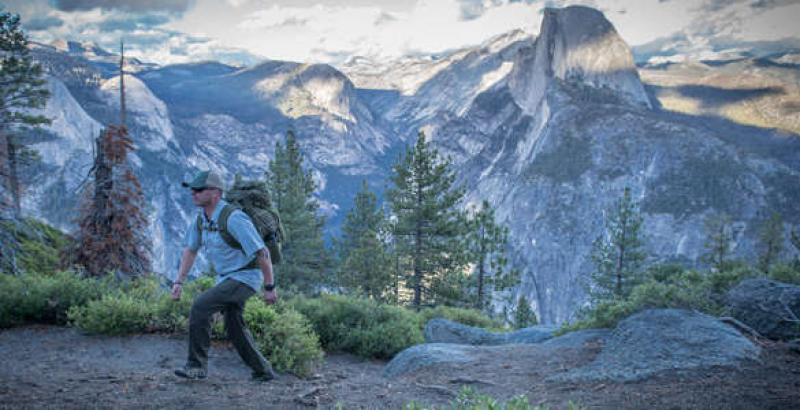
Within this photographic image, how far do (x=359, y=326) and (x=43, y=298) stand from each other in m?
5.63

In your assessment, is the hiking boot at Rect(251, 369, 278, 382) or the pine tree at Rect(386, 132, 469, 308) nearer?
the hiking boot at Rect(251, 369, 278, 382)

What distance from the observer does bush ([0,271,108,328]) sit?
22.8 feet

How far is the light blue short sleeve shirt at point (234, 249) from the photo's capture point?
4.34 meters

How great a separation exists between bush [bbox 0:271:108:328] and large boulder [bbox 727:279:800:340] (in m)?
10.8

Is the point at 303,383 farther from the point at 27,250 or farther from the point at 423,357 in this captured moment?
the point at 27,250

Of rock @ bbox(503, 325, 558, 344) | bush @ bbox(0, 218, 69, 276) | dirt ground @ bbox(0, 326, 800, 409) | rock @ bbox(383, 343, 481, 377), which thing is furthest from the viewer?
bush @ bbox(0, 218, 69, 276)

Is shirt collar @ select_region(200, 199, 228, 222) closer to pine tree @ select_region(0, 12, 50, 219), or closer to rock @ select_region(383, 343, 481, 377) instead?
rock @ select_region(383, 343, 481, 377)

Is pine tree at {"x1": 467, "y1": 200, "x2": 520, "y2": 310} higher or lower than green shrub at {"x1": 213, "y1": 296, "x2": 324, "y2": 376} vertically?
lower

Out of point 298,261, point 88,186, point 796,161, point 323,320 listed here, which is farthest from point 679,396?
point 796,161

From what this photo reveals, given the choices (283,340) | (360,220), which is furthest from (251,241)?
(360,220)

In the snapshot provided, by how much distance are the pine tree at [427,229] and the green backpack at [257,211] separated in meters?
15.4

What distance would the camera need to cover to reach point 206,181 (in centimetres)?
455

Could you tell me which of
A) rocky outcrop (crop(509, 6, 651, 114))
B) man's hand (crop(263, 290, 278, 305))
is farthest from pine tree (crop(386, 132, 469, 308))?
rocky outcrop (crop(509, 6, 651, 114))

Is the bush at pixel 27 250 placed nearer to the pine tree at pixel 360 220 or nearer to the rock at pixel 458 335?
the rock at pixel 458 335
